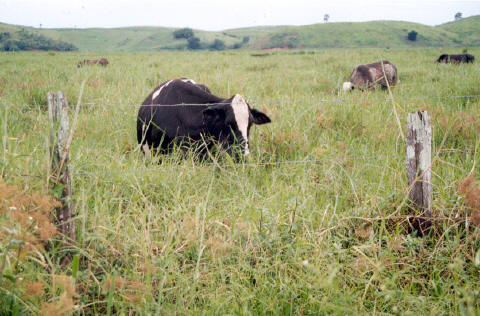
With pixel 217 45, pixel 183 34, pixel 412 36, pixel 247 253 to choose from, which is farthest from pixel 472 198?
pixel 183 34

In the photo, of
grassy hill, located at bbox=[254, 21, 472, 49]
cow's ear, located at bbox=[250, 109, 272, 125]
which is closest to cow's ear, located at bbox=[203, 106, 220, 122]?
cow's ear, located at bbox=[250, 109, 272, 125]

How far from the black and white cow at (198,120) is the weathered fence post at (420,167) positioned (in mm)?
1859

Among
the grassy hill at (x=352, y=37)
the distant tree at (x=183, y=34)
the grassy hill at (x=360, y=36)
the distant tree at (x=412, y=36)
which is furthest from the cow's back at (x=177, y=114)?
the distant tree at (x=183, y=34)

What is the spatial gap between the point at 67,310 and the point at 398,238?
2009 millimetres

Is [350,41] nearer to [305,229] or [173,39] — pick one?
[173,39]

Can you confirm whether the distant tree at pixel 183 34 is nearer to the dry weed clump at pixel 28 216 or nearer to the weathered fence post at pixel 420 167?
the weathered fence post at pixel 420 167

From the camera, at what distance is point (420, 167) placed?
8.09 ft

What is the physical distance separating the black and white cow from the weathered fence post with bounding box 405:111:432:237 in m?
1.86

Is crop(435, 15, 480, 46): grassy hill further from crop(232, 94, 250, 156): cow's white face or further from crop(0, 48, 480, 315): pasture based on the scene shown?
crop(0, 48, 480, 315): pasture

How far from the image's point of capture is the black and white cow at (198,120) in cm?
411

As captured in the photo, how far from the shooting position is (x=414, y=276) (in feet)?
7.14

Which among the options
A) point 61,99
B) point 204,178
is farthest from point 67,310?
point 204,178

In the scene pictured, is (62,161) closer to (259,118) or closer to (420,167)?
(420,167)

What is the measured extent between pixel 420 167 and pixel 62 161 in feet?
7.78
